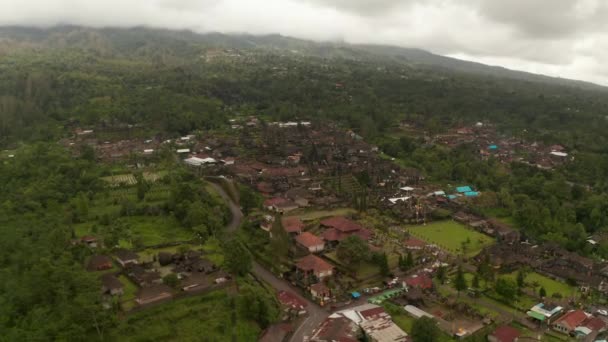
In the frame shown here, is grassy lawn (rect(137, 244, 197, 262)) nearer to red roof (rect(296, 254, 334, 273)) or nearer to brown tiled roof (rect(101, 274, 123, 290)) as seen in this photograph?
brown tiled roof (rect(101, 274, 123, 290))

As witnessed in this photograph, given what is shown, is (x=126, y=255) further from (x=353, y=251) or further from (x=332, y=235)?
(x=353, y=251)

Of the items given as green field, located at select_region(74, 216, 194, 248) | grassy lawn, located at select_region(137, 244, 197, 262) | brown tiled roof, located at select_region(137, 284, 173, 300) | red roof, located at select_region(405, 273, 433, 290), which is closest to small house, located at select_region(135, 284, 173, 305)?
brown tiled roof, located at select_region(137, 284, 173, 300)

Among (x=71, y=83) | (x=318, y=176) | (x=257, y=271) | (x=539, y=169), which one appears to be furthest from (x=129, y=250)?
(x=71, y=83)

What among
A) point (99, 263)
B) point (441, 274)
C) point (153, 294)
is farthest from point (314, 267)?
point (99, 263)

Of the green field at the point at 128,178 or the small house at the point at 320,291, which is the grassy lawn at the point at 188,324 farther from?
the green field at the point at 128,178

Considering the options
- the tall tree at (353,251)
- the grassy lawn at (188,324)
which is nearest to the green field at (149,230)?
the grassy lawn at (188,324)

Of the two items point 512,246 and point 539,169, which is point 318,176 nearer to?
point 512,246
